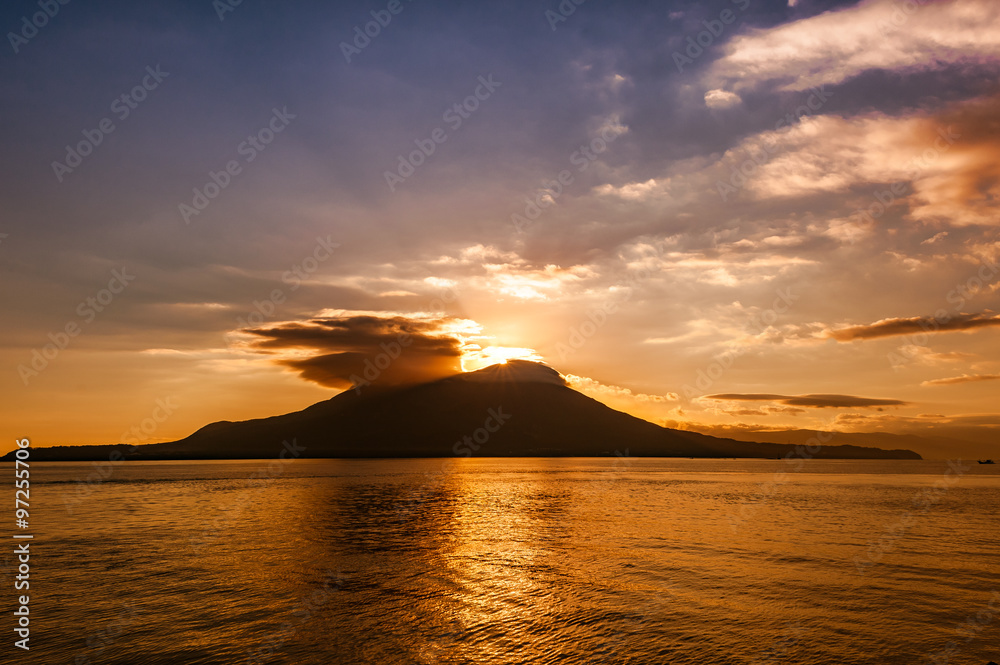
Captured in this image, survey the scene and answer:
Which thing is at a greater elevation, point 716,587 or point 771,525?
point 716,587

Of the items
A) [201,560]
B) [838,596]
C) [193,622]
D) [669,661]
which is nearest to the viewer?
[669,661]

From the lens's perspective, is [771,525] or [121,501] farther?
[121,501]

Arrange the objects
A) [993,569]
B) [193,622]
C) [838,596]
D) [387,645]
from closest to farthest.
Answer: [387,645]
[193,622]
[838,596]
[993,569]

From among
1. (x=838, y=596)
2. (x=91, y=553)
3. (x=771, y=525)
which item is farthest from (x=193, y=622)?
(x=771, y=525)

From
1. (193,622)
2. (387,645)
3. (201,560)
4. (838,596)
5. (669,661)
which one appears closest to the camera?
(669,661)

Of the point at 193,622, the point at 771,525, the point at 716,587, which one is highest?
the point at 193,622

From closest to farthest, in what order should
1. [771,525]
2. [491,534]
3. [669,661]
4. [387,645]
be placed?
1. [669,661]
2. [387,645]
3. [491,534]
4. [771,525]

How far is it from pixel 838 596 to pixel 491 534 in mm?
28956

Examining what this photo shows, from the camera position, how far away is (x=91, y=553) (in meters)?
40.5

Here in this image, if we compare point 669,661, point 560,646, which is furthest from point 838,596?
point 560,646

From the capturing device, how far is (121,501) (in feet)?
281

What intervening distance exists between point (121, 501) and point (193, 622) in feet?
255

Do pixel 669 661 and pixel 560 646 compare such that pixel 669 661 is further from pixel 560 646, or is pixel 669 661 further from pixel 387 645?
pixel 387 645

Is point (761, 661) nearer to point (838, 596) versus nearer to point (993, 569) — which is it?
point (838, 596)
